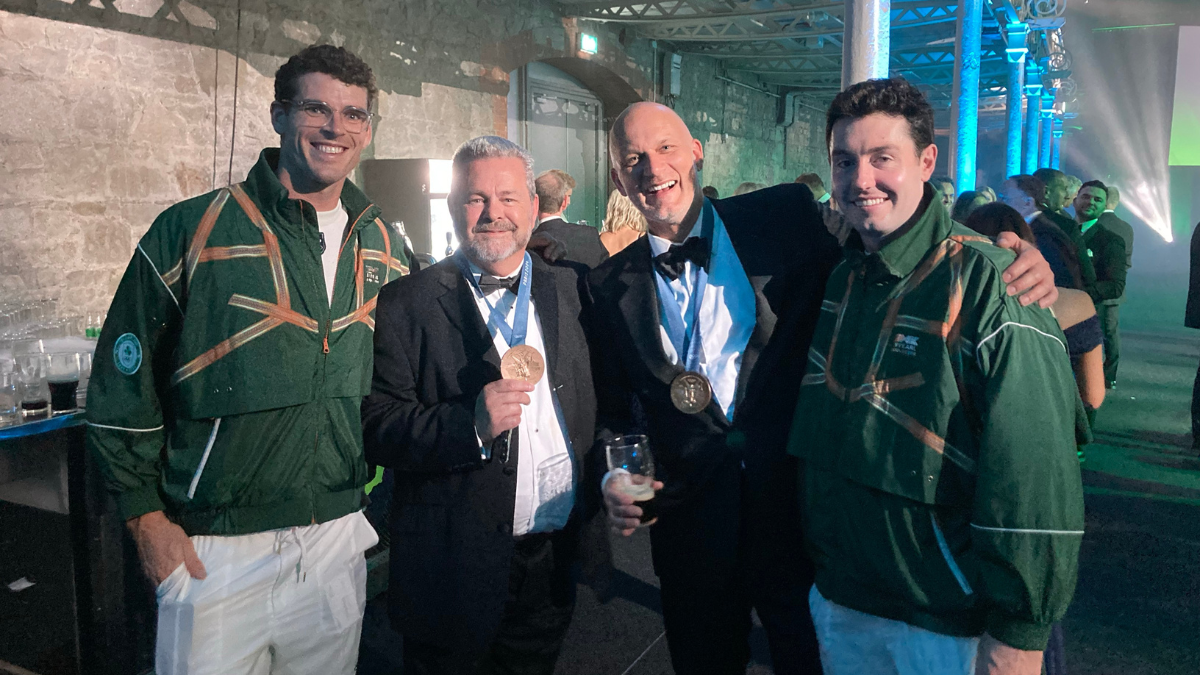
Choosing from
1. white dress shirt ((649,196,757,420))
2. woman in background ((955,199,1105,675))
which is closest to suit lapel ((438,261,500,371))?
white dress shirt ((649,196,757,420))

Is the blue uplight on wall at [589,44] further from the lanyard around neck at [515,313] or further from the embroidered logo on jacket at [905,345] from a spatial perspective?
the embroidered logo on jacket at [905,345]

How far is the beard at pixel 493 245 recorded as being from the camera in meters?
2.26

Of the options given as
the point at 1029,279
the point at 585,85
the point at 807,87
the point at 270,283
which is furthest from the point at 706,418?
the point at 807,87

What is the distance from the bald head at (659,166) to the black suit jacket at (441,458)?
1.74ft

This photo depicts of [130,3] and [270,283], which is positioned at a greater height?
[130,3]

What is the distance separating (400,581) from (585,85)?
41.4ft

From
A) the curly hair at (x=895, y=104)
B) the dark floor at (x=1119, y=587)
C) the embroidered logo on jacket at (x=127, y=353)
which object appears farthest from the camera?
the dark floor at (x=1119, y=587)

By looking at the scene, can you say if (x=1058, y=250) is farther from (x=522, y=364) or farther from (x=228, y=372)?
(x=228, y=372)

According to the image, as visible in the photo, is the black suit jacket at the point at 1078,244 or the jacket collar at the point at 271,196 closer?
the jacket collar at the point at 271,196

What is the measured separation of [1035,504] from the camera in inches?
60.7

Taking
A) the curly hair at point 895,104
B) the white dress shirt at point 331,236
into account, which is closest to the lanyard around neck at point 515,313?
the white dress shirt at point 331,236

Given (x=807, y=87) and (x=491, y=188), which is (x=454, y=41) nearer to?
(x=491, y=188)

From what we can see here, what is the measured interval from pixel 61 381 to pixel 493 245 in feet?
7.28

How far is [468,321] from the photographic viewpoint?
2250mm
